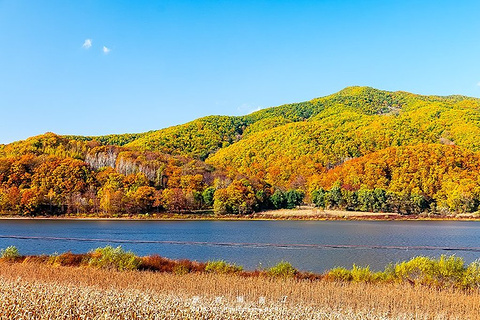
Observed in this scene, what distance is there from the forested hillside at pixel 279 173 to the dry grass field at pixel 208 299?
77.8 metres

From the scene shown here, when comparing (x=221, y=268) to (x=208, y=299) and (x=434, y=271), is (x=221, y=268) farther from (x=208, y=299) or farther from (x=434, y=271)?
(x=434, y=271)

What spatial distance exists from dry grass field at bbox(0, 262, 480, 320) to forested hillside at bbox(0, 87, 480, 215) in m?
77.8

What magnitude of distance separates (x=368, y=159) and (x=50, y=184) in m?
86.6

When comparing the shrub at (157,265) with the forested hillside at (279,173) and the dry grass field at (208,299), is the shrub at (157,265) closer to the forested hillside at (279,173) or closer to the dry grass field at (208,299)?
the dry grass field at (208,299)

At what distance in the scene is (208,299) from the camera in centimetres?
1123

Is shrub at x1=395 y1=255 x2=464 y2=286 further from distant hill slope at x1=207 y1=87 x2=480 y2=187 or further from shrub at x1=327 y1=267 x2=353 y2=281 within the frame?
distant hill slope at x1=207 y1=87 x2=480 y2=187

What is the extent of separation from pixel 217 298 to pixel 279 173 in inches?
5073

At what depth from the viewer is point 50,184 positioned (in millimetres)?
102938

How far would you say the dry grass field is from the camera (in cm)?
902

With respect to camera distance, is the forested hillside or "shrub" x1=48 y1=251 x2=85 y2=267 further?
the forested hillside

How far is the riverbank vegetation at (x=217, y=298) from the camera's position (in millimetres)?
9078

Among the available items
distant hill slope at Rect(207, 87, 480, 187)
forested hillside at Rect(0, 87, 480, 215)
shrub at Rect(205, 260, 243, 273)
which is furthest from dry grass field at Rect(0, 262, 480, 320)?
distant hill slope at Rect(207, 87, 480, 187)

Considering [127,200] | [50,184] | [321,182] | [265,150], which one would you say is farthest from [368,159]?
[50,184]

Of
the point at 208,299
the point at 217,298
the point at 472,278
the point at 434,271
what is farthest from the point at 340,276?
the point at 217,298
